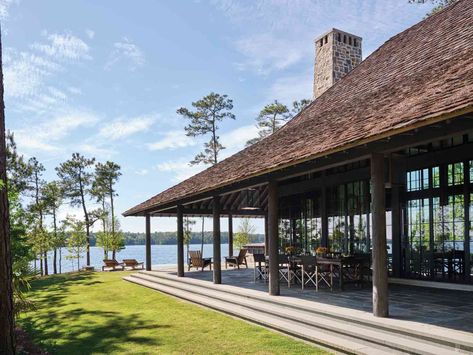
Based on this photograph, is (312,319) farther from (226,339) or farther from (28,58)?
(28,58)

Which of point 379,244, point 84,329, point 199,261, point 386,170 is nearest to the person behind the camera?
point 379,244

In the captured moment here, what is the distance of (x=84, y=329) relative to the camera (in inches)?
352

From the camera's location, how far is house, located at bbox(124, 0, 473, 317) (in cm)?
662

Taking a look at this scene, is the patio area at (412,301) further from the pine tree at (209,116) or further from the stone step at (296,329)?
the pine tree at (209,116)

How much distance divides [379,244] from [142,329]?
16.0ft

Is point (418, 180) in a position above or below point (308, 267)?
above

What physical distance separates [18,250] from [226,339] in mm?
8451

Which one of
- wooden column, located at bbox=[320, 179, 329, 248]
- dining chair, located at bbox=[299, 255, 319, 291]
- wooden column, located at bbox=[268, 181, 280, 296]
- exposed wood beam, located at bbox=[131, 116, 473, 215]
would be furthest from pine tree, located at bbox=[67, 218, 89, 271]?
exposed wood beam, located at bbox=[131, 116, 473, 215]

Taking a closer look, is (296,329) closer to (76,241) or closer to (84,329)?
(84,329)

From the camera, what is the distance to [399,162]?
1105 centimetres

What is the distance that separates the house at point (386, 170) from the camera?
21.7 ft

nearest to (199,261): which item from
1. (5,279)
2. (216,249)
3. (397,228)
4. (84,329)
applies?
(216,249)

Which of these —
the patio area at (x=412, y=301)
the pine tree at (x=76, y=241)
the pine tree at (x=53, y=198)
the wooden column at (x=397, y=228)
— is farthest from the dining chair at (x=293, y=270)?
the pine tree at (x=53, y=198)

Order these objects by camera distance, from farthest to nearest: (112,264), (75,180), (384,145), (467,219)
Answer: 1. (75,180)
2. (112,264)
3. (467,219)
4. (384,145)
